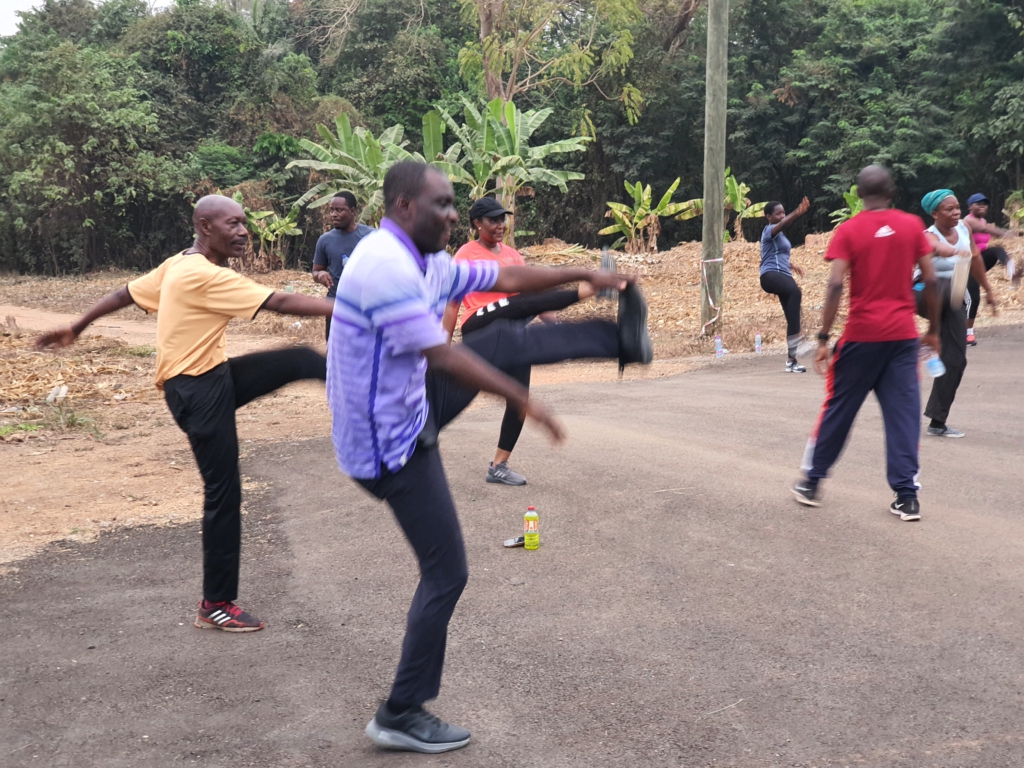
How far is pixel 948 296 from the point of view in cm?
768

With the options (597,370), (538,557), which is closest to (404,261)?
(538,557)

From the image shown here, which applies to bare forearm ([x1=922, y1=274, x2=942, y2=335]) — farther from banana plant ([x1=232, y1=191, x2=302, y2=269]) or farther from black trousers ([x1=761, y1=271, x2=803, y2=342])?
banana plant ([x1=232, y1=191, x2=302, y2=269])

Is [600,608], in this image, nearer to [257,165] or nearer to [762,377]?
[762,377]

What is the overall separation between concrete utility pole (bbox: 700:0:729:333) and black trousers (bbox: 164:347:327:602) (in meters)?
Answer: 9.74

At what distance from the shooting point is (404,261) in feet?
10.5

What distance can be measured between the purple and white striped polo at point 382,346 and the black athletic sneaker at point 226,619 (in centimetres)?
167

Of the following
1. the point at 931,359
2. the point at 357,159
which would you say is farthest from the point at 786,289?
the point at 357,159

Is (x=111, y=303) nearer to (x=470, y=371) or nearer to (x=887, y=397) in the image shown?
(x=470, y=371)

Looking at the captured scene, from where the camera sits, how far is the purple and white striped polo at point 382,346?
3154mm

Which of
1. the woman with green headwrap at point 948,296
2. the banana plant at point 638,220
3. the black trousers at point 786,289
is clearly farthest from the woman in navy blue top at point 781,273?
the banana plant at point 638,220

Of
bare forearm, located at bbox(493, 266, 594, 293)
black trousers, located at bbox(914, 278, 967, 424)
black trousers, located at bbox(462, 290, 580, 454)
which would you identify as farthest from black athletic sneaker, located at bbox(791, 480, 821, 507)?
bare forearm, located at bbox(493, 266, 594, 293)

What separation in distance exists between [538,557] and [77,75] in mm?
29633

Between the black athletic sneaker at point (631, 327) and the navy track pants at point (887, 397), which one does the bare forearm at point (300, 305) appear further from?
the navy track pants at point (887, 397)

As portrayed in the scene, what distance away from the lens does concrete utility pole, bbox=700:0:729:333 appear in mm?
13539
